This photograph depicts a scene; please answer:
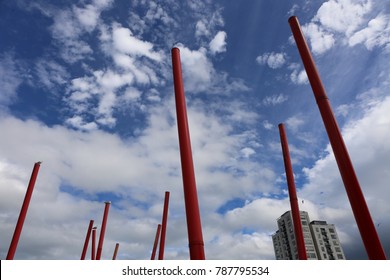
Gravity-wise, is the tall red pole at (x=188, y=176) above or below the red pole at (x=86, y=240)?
below

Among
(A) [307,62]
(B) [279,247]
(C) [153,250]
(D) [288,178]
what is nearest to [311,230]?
(B) [279,247]

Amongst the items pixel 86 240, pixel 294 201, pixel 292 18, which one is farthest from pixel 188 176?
pixel 86 240

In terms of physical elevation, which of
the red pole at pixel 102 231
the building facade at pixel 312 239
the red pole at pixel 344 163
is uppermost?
the building facade at pixel 312 239

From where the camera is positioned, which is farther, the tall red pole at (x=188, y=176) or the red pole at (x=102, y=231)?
the red pole at (x=102, y=231)

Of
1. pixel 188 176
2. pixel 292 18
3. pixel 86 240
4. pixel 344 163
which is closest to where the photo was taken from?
pixel 344 163

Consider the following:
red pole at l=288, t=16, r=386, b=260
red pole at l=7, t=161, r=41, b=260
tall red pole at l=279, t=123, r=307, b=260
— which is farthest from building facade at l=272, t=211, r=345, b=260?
red pole at l=288, t=16, r=386, b=260

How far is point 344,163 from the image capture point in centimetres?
521

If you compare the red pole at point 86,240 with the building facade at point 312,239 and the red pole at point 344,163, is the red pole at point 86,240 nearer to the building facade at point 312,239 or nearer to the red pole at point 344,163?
the red pole at point 344,163

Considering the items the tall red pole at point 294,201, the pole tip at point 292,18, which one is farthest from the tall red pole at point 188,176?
the tall red pole at point 294,201

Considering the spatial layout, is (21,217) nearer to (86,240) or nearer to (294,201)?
(86,240)

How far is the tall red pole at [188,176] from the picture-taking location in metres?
5.28

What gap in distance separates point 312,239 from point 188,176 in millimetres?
76255

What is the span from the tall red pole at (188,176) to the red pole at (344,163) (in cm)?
285
